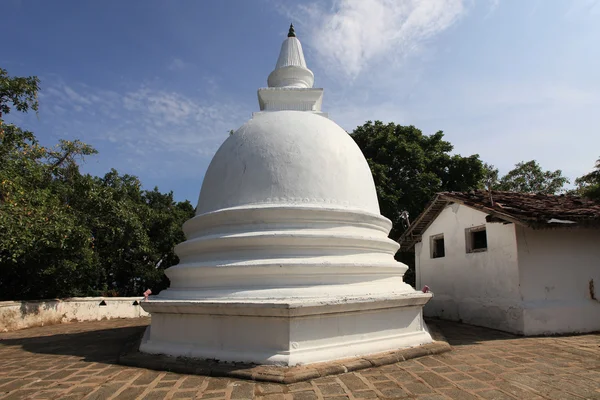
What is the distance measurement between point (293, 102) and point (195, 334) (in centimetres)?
563

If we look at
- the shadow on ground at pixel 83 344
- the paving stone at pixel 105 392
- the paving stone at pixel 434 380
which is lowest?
the shadow on ground at pixel 83 344

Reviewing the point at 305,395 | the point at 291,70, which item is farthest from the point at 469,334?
the point at 291,70

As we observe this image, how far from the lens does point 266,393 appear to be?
4.35 meters

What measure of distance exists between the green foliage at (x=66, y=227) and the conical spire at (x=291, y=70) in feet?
22.7

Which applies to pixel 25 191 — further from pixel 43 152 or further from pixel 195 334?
pixel 195 334

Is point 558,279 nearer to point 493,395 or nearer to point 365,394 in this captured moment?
point 493,395

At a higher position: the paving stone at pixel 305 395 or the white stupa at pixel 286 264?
the white stupa at pixel 286 264

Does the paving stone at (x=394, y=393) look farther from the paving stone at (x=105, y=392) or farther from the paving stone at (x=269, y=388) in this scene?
the paving stone at (x=105, y=392)

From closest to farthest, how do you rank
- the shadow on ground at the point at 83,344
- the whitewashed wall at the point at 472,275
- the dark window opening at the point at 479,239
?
the shadow on ground at the point at 83,344 → the whitewashed wall at the point at 472,275 → the dark window opening at the point at 479,239

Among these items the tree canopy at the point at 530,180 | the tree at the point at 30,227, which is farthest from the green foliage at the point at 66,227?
the tree canopy at the point at 530,180

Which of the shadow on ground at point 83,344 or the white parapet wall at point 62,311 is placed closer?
the shadow on ground at point 83,344

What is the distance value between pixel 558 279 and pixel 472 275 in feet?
6.43

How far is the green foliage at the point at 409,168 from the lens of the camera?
18219 millimetres

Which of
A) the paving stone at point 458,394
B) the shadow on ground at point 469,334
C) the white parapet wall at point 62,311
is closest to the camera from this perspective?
the paving stone at point 458,394
